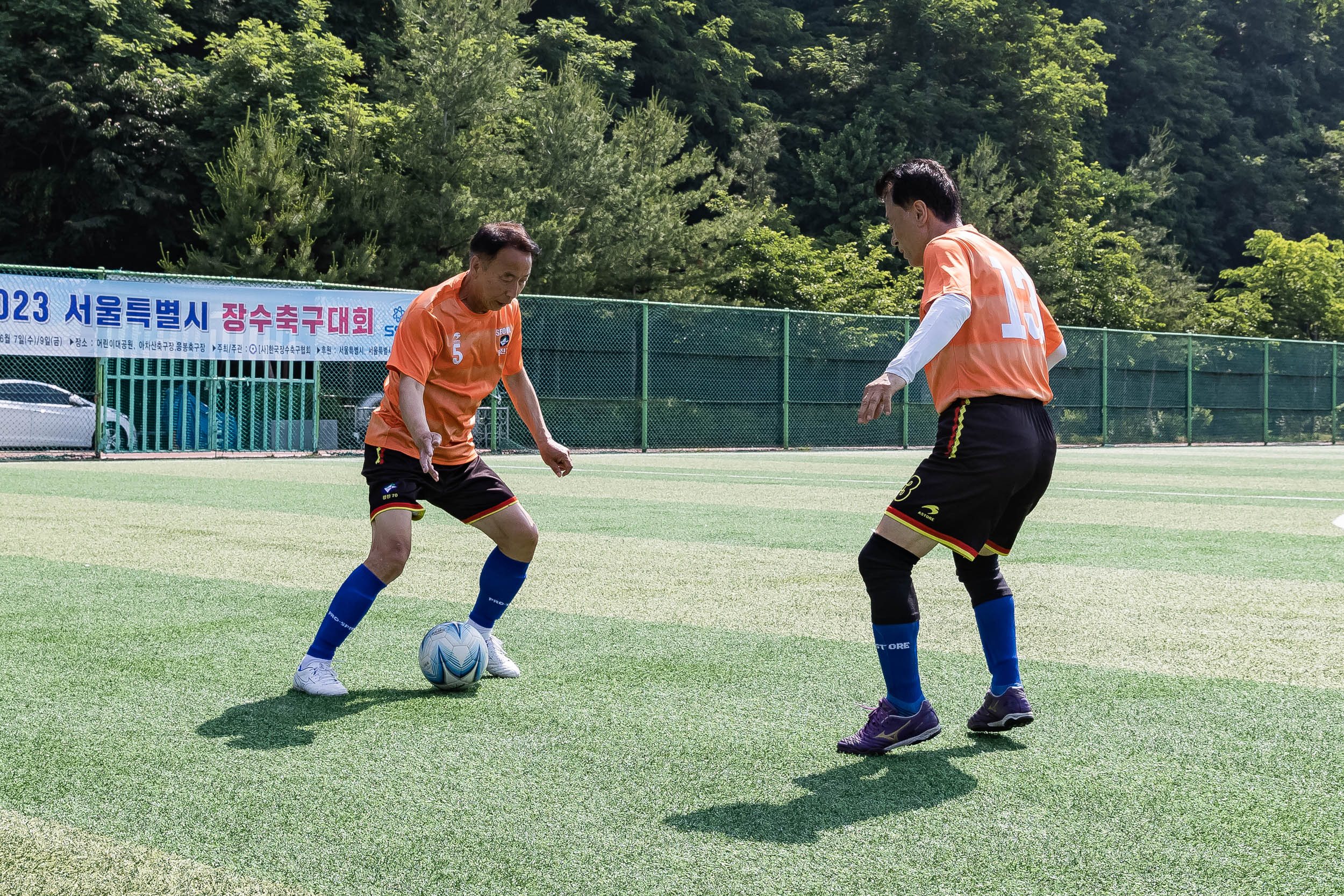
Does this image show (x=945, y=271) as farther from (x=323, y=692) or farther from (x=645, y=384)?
(x=645, y=384)

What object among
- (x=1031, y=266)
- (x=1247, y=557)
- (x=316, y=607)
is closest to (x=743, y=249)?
(x=1031, y=266)

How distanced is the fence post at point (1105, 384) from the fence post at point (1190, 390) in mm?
2534

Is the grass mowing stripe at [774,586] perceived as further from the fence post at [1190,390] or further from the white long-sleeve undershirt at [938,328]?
the fence post at [1190,390]

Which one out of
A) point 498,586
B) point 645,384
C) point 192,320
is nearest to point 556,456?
point 498,586

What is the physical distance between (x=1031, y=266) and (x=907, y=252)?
37712 mm

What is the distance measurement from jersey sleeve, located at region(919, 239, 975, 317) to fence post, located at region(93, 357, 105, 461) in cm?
1667

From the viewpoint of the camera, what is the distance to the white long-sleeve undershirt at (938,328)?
350 centimetres

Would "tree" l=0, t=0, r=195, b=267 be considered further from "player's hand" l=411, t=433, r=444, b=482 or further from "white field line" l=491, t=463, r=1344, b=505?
"player's hand" l=411, t=433, r=444, b=482

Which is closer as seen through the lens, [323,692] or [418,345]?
[323,692]

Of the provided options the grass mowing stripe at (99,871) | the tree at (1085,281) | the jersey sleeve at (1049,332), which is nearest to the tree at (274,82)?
the tree at (1085,281)

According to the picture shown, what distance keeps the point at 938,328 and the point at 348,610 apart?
2.21 metres

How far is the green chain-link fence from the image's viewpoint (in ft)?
60.9

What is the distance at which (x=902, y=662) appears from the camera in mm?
3666

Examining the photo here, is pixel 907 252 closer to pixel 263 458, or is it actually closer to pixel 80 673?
pixel 80 673
